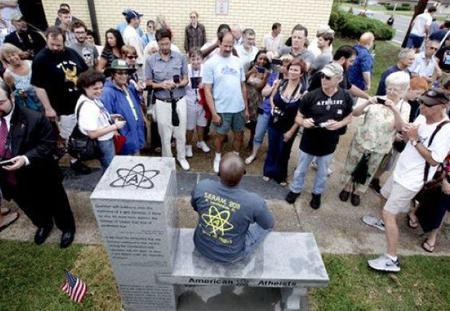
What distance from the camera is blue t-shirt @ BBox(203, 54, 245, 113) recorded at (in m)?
4.24

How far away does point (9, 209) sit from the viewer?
4.09 m

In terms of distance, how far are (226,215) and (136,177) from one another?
0.77m

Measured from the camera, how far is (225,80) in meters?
4.30

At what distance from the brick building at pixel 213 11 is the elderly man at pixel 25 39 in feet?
10.6

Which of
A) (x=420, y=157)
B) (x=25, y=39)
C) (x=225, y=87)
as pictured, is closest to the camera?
(x=420, y=157)

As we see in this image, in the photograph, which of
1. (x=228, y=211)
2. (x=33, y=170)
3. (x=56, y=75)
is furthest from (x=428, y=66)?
(x=33, y=170)

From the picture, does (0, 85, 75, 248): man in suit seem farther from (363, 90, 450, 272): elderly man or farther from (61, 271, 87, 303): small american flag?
(363, 90, 450, 272): elderly man

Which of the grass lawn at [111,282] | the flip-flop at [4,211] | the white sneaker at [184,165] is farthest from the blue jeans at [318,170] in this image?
the flip-flop at [4,211]

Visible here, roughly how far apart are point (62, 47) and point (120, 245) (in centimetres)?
289

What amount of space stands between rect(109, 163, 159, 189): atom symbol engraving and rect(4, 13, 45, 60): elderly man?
4.24 metres

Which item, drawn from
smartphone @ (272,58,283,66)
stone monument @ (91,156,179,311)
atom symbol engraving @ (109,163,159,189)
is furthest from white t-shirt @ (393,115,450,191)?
atom symbol engraving @ (109,163,159,189)

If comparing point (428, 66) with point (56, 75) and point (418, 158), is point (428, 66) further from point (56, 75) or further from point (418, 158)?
point (56, 75)

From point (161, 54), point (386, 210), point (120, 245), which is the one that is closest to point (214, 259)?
point (120, 245)

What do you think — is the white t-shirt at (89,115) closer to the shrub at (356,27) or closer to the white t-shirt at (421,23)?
the white t-shirt at (421,23)
